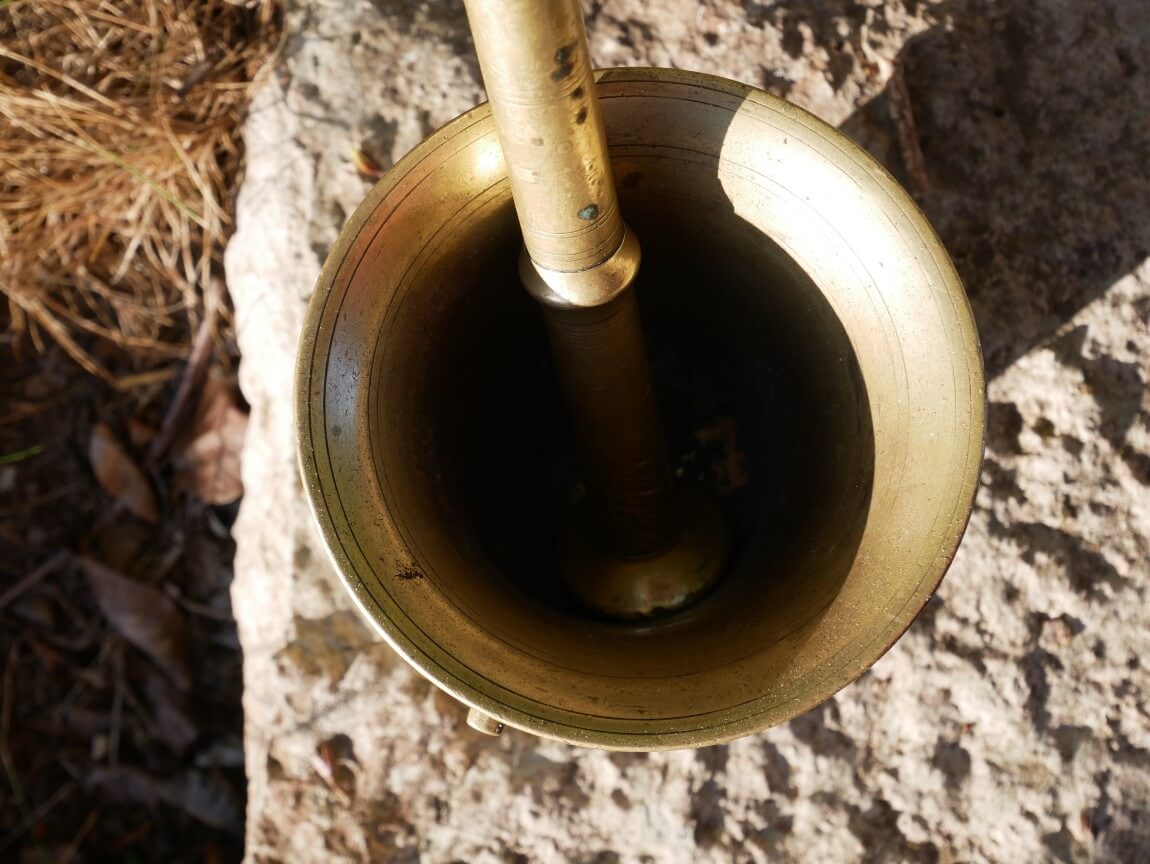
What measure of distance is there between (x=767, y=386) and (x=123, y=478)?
1.40m

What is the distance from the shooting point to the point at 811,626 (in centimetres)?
102

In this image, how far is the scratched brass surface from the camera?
0.98m

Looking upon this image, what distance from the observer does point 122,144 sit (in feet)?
6.23

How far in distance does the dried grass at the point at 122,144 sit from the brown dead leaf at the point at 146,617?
0.45 m

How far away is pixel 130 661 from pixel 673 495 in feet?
4.28

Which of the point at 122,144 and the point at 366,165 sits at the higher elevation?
the point at 122,144

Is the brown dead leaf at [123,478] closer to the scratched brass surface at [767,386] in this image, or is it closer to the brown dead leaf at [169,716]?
the brown dead leaf at [169,716]

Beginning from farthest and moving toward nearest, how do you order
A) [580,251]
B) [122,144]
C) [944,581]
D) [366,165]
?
[122,144]
[366,165]
[944,581]
[580,251]

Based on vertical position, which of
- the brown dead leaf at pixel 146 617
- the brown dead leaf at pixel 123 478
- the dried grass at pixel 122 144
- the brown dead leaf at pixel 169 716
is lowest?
the brown dead leaf at pixel 169 716

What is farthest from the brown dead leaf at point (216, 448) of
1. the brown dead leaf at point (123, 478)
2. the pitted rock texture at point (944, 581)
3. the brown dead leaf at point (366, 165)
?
the brown dead leaf at point (366, 165)

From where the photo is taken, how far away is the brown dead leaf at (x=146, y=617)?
78.9 inches

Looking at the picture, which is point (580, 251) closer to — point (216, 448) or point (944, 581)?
point (944, 581)

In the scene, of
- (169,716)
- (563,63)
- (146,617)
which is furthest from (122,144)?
(563,63)

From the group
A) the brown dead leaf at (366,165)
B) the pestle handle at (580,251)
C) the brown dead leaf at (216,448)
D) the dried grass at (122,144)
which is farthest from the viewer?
the brown dead leaf at (216,448)
